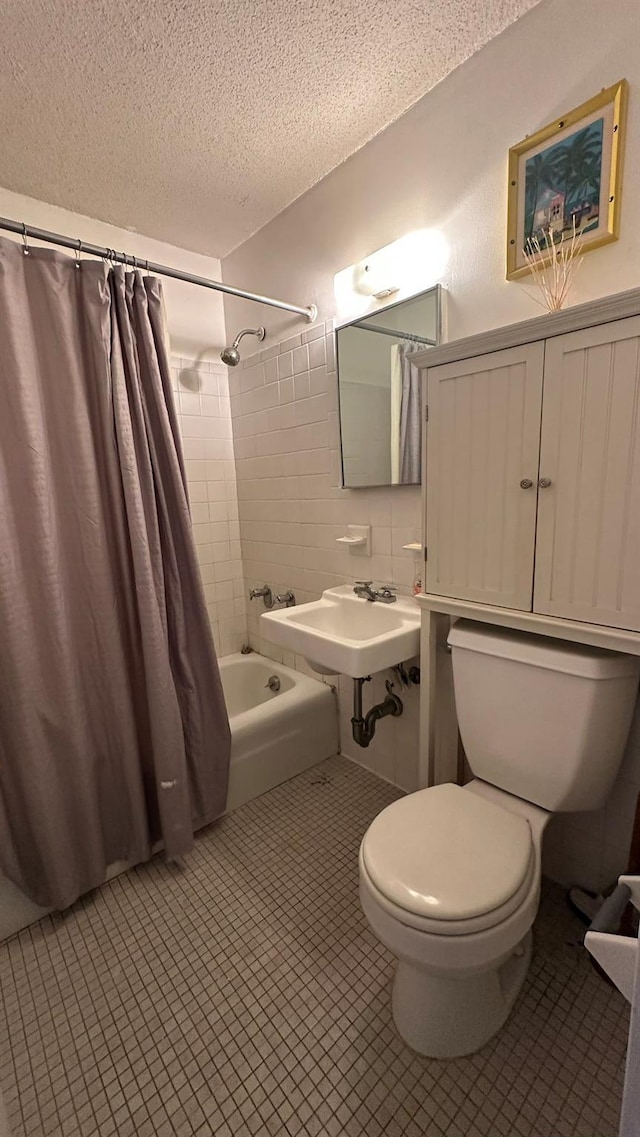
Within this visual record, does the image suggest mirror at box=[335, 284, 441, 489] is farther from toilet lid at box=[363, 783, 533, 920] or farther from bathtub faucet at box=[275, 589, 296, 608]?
toilet lid at box=[363, 783, 533, 920]

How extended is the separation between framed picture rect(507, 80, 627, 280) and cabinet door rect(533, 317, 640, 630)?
15.8 inches

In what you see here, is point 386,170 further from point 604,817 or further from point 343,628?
point 604,817

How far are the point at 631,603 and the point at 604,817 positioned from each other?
75 cm

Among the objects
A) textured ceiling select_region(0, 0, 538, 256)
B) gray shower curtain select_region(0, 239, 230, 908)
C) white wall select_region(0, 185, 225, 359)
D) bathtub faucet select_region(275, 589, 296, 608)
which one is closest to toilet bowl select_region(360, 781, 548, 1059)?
gray shower curtain select_region(0, 239, 230, 908)

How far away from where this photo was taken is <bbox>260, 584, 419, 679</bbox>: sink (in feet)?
4.27

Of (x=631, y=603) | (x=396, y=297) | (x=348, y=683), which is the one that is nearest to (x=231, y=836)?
(x=348, y=683)

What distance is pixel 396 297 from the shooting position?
157cm

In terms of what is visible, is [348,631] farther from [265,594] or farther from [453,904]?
[453,904]

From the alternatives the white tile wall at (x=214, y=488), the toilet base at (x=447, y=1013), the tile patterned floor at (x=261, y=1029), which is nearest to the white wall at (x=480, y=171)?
the white tile wall at (x=214, y=488)

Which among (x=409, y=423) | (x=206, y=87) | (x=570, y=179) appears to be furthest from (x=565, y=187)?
(x=206, y=87)

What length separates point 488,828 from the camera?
1.07m

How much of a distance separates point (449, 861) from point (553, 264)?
142 centimetres

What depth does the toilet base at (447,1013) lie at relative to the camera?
1.02 meters

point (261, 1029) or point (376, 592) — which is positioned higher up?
point (376, 592)
